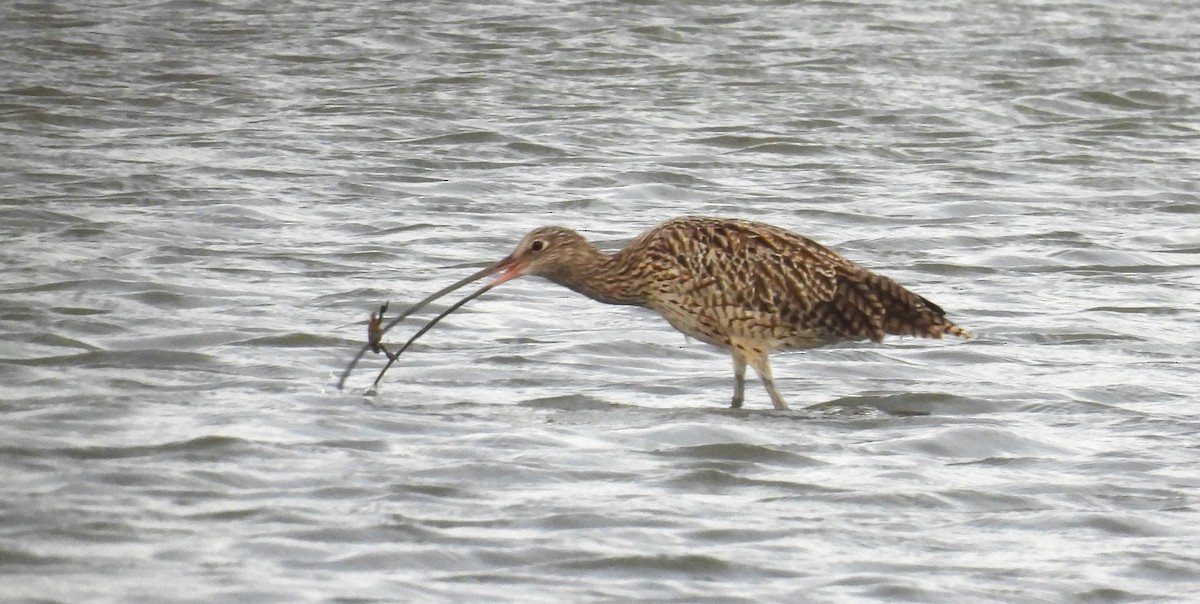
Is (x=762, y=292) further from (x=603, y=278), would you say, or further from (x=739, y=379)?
(x=603, y=278)

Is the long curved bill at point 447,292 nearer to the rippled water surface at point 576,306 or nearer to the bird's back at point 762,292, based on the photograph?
the rippled water surface at point 576,306

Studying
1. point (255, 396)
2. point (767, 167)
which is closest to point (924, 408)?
point (255, 396)

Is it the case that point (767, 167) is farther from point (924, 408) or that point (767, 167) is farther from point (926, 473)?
point (926, 473)

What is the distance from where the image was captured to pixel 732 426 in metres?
8.39

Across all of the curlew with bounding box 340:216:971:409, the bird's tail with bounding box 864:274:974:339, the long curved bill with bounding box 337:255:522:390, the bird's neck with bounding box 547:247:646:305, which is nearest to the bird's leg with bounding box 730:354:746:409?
the curlew with bounding box 340:216:971:409

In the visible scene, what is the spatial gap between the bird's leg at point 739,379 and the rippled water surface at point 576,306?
0.06 m

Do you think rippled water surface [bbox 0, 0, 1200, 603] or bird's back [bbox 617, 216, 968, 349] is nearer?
rippled water surface [bbox 0, 0, 1200, 603]

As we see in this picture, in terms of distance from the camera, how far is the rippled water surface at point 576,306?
21.7ft

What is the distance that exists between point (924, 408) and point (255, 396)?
261 cm

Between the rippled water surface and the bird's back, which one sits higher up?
the bird's back

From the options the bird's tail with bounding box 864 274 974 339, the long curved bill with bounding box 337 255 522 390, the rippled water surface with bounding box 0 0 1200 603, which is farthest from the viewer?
the bird's tail with bounding box 864 274 974 339

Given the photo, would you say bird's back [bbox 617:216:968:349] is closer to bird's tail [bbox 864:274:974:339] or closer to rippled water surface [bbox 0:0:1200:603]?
bird's tail [bbox 864:274:974:339]

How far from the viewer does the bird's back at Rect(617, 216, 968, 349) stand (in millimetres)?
8828

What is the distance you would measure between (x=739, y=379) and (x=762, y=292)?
1.16 ft
